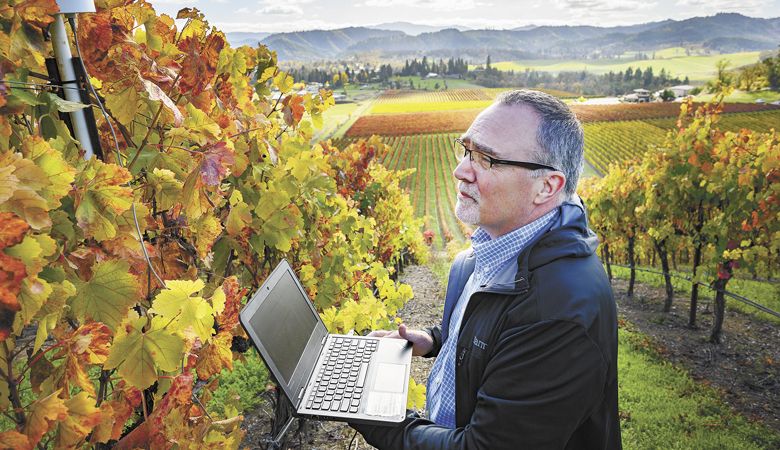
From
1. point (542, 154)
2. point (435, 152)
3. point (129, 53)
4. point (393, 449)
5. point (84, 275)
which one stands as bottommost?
point (435, 152)

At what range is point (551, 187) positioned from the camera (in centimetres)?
187

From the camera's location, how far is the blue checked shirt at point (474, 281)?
1892 millimetres

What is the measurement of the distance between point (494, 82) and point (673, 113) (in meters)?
54.5

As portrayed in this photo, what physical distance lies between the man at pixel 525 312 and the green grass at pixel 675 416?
3.58 m

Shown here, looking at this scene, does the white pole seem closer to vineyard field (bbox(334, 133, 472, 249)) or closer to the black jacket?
the black jacket

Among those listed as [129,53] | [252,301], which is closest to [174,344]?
[252,301]

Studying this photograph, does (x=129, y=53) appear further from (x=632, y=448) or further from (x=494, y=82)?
(x=494, y=82)

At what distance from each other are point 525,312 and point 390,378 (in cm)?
71

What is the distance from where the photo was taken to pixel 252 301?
5.68 ft

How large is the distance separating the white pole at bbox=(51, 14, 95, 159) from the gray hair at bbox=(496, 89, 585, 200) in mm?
1424

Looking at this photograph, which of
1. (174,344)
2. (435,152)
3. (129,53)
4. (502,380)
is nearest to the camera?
(174,344)

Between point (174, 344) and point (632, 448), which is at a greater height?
point (174, 344)

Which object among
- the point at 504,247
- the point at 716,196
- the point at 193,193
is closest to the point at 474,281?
the point at 504,247

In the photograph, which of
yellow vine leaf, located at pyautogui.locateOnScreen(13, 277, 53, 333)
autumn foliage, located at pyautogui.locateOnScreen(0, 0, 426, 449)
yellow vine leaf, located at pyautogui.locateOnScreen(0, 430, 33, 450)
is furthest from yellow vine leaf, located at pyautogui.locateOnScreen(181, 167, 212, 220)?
yellow vine leaf, located at pyautogui.locateOnScreen(0, 430, 33, 450)
